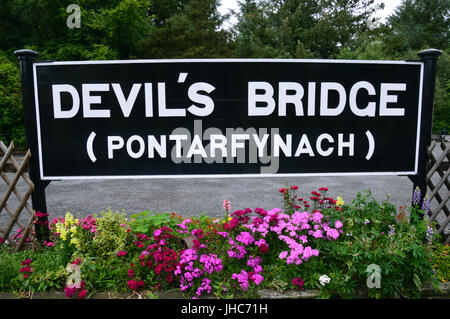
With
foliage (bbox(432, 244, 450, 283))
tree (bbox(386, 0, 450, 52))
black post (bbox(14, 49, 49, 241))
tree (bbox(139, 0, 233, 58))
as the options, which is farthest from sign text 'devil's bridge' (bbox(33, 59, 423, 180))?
tree (bbox(386, 0, 450, 52))

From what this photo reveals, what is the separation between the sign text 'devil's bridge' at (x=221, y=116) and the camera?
3.28 metres

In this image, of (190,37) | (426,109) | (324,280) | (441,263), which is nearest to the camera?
(324,280)

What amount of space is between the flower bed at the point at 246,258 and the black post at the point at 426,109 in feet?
1.92

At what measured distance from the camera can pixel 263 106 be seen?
11.0ft

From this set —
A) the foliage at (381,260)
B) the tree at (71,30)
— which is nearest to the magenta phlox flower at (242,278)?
the foliage at (381,260)

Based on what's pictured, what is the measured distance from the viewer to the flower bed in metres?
2.58

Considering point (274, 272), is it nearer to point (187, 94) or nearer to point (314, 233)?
point (314, 233)

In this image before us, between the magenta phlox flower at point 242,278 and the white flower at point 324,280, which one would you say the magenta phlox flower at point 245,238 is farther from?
the white flower at point 324,280

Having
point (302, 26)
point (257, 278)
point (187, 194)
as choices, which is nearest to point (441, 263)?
point (257, 278)

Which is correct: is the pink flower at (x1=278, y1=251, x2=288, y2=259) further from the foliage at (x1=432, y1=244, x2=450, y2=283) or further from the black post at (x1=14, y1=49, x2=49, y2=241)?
the black post at (x1=14, y1=49, x2=49, y2=241)

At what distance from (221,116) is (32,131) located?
1917 mm

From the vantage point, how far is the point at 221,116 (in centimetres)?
336

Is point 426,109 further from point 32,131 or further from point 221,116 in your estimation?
point 32,131

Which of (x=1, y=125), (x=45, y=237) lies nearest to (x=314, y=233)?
(x=45, y=237)
